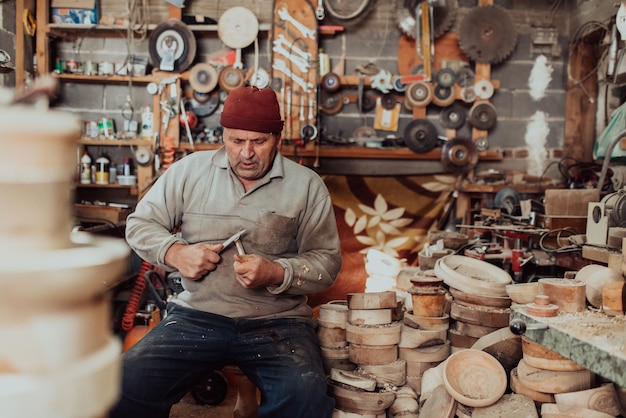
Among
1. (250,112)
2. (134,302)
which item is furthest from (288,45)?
(250,112)

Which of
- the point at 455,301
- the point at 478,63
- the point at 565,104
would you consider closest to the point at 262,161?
the point at 455,301

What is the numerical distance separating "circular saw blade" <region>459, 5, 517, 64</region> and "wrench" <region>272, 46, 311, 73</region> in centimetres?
143

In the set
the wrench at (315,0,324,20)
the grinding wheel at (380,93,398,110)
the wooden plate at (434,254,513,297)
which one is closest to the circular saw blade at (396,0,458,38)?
the grinding wheel at (380,93,398,110)

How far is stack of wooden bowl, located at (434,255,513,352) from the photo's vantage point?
278 cm

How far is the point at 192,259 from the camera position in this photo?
255 cm

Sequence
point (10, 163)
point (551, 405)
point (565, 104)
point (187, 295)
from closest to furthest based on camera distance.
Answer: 1. point (10, 163)
2. point (551, 405)
3. point (187, 295)
4. point (565, 104)

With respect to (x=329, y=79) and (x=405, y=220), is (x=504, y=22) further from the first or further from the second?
(x=405, y=220)

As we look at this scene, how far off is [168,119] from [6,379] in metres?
4.77

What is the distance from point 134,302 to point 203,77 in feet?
6.74

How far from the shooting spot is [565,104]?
575cm

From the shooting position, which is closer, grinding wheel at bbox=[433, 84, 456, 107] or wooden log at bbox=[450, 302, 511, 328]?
wooden log at bbox=[450, 302, 511, 328]

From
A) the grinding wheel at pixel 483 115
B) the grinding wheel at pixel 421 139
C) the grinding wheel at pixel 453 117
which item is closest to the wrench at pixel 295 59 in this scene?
the grinding wheel at pixel 421 139

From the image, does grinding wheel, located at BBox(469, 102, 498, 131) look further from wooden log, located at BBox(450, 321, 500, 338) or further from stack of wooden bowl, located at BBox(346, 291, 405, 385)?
stack of wooden bowl, located at BBox(346, 291, 405, 385)

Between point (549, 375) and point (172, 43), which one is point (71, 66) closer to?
point (172, 43)
